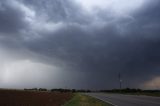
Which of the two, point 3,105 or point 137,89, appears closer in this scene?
point 3,105

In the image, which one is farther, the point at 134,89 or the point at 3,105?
the point at 134,89

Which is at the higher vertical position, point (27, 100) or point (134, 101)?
point (27, 100)

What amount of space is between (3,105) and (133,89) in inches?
5099

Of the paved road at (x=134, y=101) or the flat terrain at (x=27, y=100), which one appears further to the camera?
the flat terrain at (x=27, y=100)

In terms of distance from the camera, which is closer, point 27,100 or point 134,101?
point 134,101

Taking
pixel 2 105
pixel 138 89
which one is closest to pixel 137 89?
pixel 138 89

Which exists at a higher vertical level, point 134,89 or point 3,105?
point 134,89

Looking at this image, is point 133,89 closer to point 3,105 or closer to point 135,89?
point 135,89

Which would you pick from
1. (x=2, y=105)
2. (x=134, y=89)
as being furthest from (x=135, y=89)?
(x=2, y=105)

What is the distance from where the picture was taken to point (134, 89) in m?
154

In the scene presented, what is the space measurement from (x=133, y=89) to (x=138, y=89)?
387 centimetres

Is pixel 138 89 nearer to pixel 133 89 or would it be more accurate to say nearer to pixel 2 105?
pixel 133 89

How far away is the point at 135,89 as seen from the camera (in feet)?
507

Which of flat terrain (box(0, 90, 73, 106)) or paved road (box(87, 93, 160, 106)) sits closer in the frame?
paved road (box(87, 93, 160, 106))
